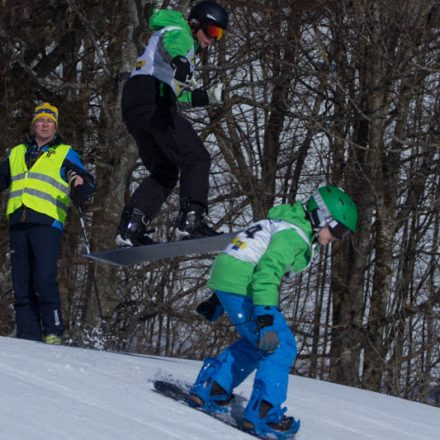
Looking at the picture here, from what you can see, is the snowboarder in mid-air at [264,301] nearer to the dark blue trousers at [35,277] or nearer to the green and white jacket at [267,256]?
the green and white jacket at [267,256]

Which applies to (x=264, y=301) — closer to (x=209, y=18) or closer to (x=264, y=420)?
(x=264, y=420)

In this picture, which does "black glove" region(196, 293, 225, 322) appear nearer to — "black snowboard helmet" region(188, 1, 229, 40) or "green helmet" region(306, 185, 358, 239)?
"green helmet" region(306, 185, 358, 239)

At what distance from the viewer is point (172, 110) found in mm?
6355

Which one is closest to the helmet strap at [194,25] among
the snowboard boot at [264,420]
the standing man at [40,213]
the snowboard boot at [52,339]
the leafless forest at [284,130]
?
the standing man at [40,213]

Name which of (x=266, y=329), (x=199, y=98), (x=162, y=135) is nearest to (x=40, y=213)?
(x=162, y=135)

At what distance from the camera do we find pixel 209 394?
510 cm

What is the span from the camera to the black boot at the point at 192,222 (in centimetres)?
644

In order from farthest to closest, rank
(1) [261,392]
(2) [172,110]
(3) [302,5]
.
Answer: (3) [302,5]
(2) [172,110]
(1) [261,392]

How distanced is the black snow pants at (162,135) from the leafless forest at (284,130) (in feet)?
19.3

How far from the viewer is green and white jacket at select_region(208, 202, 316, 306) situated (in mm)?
4777

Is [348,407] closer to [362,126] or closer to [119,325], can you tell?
[119,325]

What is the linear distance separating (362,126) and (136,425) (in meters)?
12.6

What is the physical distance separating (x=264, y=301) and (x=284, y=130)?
42.6 feet

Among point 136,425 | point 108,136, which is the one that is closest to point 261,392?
point 136,425
